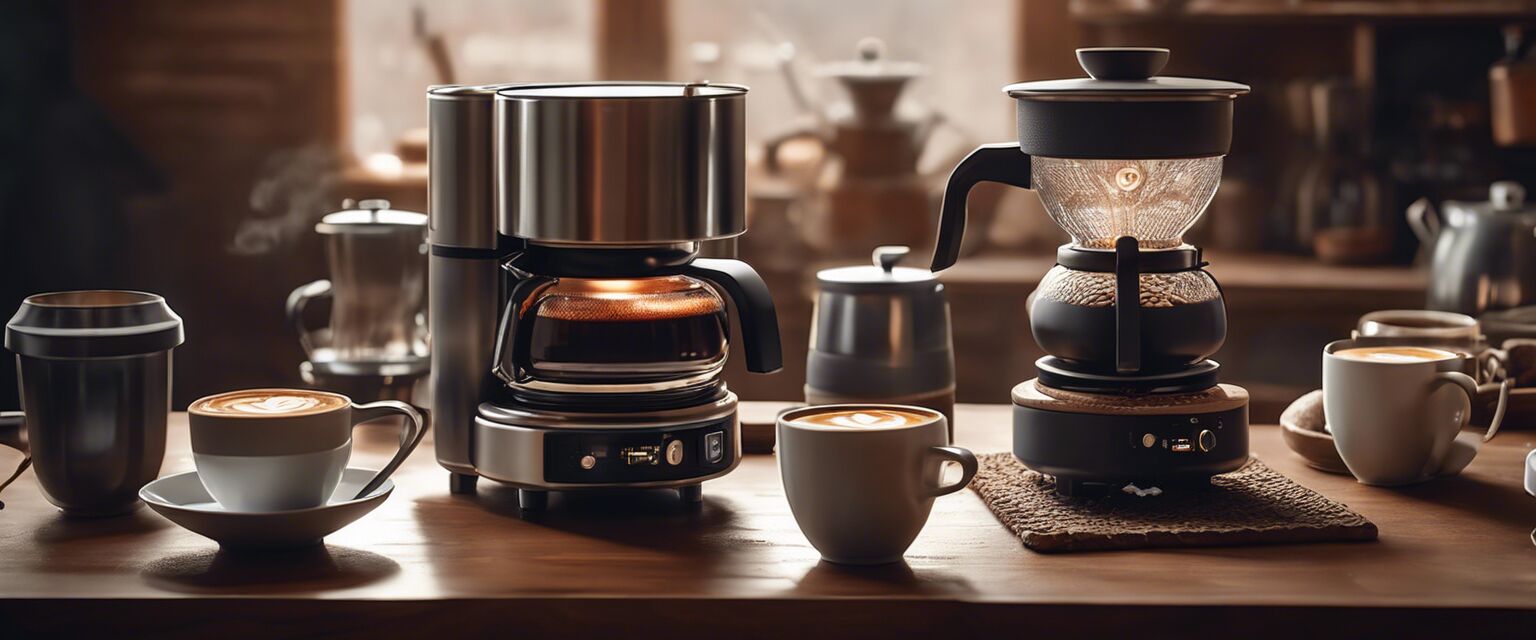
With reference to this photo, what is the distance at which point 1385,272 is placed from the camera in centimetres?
270

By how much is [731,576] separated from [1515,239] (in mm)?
1410

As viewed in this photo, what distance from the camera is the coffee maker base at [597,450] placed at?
1169 mm

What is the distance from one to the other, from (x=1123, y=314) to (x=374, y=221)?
2.39 feet

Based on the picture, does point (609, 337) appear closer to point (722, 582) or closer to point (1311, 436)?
point (722, 582)

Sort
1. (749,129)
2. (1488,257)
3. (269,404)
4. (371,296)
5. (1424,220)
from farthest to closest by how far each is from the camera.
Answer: (749,129)
(1424,220)
(1488,257)
(371,296)
(269,404)

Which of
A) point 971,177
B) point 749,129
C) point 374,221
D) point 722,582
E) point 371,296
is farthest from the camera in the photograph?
point 749,129

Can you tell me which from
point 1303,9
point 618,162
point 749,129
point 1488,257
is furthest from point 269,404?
point 1303,9

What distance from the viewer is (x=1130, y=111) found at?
1168 mm

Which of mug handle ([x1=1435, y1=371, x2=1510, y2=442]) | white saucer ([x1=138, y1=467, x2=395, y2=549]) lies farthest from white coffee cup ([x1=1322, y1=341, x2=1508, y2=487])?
white saucer ([x1=138, y1=467, x2=395, y2=549])

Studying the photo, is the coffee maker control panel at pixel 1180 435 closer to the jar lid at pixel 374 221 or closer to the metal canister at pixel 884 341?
the metal canister at pixel 884 341

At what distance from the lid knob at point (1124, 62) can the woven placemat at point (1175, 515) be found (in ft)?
1.01

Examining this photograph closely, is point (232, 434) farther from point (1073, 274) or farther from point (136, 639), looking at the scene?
point (1073, 274)

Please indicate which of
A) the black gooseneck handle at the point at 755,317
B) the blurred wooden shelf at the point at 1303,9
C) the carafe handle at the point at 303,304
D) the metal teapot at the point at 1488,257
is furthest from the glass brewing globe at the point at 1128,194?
the blurred wooden shelf at the point at 1303,9

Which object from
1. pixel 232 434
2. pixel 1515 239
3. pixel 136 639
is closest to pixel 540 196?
pixel 232 434
